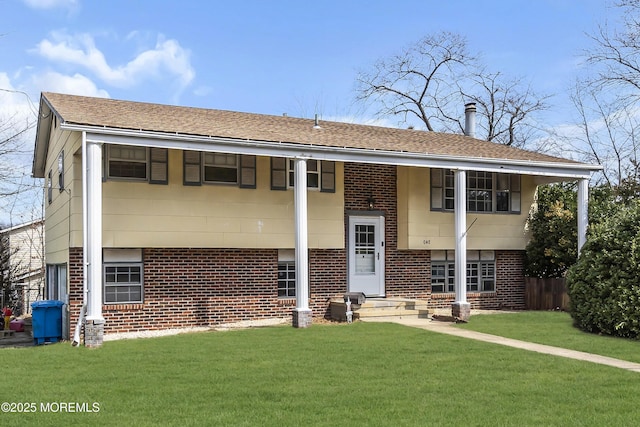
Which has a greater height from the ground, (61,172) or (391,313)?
(61,172)

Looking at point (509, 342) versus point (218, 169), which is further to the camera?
point (218, 169)

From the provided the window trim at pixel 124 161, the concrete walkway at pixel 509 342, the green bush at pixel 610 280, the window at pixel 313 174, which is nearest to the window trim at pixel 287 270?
the window at pixel 313 174

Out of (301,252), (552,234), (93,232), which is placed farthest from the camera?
(552,234)

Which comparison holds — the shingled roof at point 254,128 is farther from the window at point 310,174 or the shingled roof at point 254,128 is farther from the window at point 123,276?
the window at point 123,276

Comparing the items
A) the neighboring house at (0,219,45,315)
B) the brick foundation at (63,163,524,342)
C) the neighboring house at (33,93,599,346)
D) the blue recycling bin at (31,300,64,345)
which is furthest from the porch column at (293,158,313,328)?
the neighboring house at (0,219,45,315)

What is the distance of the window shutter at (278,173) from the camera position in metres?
15.8

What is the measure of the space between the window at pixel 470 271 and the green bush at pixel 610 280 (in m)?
4.62

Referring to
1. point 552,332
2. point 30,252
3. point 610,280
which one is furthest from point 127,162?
point 30,252

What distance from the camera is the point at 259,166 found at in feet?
51.4

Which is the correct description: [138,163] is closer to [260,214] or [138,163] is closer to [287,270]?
[260,214]

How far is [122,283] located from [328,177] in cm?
564

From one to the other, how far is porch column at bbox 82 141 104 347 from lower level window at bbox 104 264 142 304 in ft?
7.54

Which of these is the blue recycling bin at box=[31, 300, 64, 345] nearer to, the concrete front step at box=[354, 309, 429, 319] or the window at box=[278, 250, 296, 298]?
the window at box=[278, 250, 296, 298]

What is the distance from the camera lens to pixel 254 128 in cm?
1540
